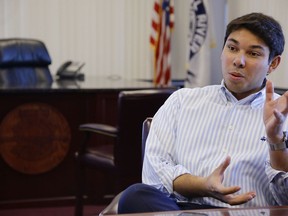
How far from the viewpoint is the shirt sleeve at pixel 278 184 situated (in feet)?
5.71

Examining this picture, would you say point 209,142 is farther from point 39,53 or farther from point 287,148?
point 39,53

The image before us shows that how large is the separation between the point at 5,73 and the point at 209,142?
320cm

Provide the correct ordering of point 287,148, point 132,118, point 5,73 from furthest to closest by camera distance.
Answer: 1. point 5,73
2. point 132,118
3. point 287,148

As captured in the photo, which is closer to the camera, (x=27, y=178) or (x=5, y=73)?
(x=27, y=178)

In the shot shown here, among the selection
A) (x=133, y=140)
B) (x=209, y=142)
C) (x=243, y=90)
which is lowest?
(x=133, y=140)

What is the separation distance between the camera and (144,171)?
2035 mm

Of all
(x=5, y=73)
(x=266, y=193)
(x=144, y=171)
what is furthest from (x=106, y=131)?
(x=5, y=73)

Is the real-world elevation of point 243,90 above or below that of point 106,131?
above

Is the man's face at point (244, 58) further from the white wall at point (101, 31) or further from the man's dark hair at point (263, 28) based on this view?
the white wall at point (101, 31)

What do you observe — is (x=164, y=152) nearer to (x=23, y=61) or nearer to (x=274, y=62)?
(x=274, y=62)

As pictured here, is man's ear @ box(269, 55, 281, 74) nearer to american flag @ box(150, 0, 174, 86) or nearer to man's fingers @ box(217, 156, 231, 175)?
man's fingers @ box(217, 156, 231, 175)

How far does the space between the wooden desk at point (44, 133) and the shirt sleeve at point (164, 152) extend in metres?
1.93

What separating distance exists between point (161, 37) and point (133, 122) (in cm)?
263

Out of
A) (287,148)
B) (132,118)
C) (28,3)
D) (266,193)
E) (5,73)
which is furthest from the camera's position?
(28,3)
